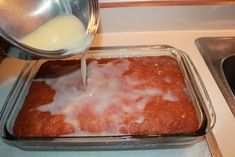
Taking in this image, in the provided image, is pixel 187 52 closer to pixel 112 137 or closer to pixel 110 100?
pixel 110 100

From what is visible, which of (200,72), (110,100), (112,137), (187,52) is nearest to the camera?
(112,137)

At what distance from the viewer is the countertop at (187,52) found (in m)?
0.73

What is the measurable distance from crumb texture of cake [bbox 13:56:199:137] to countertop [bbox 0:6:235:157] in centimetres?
6

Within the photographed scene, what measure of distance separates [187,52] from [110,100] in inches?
17.4

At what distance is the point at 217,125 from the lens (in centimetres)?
78

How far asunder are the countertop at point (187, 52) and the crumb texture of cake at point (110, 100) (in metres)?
0.06

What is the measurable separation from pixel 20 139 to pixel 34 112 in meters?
0.13

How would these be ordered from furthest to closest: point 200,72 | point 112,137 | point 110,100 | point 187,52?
point 187,52 → point 200,72 → point 110,100 → point 112,137

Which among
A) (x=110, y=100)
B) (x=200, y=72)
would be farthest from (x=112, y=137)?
(x=200, y=72)

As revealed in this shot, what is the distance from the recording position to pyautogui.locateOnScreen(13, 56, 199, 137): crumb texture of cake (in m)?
0.75

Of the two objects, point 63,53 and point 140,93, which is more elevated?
point 63,53

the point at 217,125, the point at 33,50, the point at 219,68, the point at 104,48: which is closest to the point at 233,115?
the point at 217,125

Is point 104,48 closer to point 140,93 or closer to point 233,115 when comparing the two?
point 140,93

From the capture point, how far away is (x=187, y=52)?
1.07 meters
